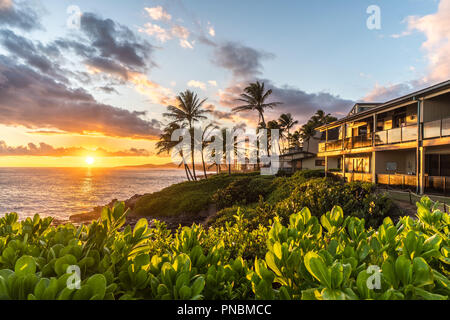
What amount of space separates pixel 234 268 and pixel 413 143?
17.4 m

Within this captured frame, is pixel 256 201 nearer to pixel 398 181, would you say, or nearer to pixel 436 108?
pixel 398 181

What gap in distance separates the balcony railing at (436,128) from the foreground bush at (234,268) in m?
14.4

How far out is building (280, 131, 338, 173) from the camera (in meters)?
36.0

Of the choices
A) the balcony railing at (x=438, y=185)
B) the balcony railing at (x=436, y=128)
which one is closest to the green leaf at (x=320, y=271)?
the balcony railing at (x=438, y=185)

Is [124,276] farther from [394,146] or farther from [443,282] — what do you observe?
[394,146]

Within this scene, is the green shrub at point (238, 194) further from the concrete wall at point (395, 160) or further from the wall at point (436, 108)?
the wall at point (436, 108)

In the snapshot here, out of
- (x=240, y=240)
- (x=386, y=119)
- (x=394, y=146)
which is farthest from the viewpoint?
(x=386, y=119)

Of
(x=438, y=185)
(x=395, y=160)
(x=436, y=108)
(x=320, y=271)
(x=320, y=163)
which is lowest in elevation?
(x=438, y=185)

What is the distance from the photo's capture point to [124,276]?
51.4 inches

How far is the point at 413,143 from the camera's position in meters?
14.3

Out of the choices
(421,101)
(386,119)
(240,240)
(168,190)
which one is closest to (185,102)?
(168,190)

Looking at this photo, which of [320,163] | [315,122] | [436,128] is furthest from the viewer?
[315,122]

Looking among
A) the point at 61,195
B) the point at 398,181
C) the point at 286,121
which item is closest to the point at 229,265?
the point at 398,181
